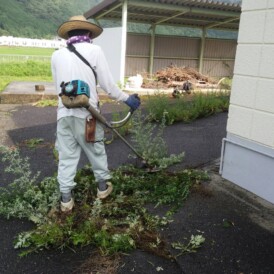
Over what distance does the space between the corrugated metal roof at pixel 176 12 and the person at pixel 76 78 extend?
363 inches

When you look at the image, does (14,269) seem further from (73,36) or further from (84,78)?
(73,36)

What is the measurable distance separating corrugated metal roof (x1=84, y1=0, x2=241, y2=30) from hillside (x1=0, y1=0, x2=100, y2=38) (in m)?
65.2

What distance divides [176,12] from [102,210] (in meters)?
12.7

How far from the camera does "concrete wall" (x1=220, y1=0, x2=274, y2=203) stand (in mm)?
3697

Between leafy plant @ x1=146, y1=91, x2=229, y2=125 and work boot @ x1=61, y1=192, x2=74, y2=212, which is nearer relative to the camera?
work boot @ x1=61, y1=192, x2=74, y2=212

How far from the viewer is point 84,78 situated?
346 centimetres

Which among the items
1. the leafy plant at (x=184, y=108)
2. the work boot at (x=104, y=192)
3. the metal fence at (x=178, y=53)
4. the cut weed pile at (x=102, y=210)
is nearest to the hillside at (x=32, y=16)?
the metal fence at (x=178, y=53)

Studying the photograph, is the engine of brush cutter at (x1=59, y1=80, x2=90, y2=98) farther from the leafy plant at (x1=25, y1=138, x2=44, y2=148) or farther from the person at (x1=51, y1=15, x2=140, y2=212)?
the leafy plant at (x1=25, y1=138, x2=44, y2=148)

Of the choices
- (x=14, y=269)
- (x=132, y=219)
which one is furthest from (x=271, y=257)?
(x=14, y=269)

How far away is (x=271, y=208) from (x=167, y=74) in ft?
37.8

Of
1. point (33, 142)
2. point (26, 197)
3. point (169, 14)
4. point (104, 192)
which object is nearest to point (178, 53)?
point (169, 14)

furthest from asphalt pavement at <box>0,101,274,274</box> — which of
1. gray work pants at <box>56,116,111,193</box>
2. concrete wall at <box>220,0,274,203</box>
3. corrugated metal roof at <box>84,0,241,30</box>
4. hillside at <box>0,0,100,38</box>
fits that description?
hillside at <box>0,0,100,38</box>

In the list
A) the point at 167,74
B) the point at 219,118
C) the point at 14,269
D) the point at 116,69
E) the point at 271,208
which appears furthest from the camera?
the point at 167,74

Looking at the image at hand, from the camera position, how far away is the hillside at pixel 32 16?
75750 mm
